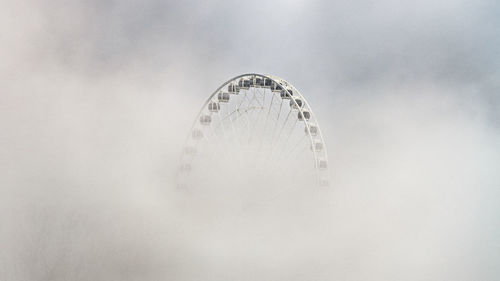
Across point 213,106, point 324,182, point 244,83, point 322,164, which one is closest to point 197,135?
point 213,106

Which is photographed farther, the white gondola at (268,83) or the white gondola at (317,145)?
the white gondola at (268,83)

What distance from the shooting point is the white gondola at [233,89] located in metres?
41.6

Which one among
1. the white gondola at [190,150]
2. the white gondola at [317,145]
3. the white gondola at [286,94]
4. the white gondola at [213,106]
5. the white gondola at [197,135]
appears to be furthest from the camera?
the white gondola at [190,150]

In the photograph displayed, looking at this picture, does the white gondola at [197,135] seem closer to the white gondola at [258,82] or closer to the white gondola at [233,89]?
the white gondola at [233,89]

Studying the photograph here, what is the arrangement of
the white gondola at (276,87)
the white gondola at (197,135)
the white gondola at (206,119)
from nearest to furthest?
the white gondola at (276,87), the white gondola at (206,119), the white gondola at (197,135)

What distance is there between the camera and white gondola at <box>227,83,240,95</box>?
136ft

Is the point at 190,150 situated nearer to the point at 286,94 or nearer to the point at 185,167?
the point at 185,167

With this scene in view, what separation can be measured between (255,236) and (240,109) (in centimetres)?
829

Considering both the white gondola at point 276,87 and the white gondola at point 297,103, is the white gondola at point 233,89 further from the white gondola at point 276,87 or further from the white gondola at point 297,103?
the white gondola at point 297,103

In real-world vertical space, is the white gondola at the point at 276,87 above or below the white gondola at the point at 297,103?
above

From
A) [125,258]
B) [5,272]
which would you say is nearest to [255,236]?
[125,258]

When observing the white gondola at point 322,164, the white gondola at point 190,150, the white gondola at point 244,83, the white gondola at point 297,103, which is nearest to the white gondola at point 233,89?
the white gondola at point 244,83

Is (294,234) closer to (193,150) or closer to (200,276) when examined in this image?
(200,276)

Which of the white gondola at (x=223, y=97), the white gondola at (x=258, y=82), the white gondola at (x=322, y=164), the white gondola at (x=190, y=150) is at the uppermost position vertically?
the white gondola at (x=258, y=82)
